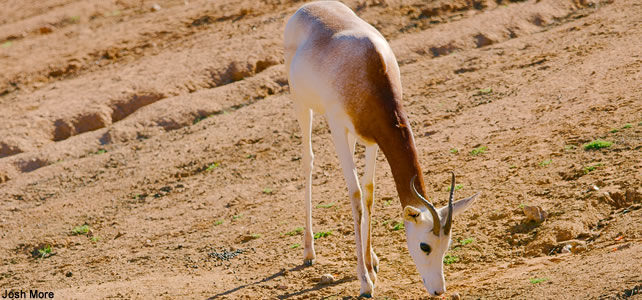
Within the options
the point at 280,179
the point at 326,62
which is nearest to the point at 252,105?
the point at 280,179

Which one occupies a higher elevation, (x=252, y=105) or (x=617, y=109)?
(x=617, y=109)

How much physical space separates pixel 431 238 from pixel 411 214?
10.5 inches

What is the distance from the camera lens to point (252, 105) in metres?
14.1

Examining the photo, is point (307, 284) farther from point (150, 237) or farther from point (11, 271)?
point (11, 271)

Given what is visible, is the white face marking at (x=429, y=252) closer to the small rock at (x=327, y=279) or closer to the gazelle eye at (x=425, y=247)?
the gazelle eye at (x=425, y=247)

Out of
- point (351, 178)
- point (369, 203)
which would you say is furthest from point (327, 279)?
point (351, 178)

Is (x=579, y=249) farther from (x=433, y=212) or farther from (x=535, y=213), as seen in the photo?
(x=433, y=212)

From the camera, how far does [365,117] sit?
23.5 ft

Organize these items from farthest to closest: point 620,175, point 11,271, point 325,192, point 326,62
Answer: point 325,192
point 11,271
point 620,175
point 326,62

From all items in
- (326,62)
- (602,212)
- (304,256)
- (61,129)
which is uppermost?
(326,62)

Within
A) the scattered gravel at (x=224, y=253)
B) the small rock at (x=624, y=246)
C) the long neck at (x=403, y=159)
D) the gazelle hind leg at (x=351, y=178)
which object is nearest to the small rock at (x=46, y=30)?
the scattered gravel at (x=224, y=253)

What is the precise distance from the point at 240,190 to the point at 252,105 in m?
3.21

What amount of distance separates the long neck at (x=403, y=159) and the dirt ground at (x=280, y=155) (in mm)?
981

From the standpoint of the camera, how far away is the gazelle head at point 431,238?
6.67m
